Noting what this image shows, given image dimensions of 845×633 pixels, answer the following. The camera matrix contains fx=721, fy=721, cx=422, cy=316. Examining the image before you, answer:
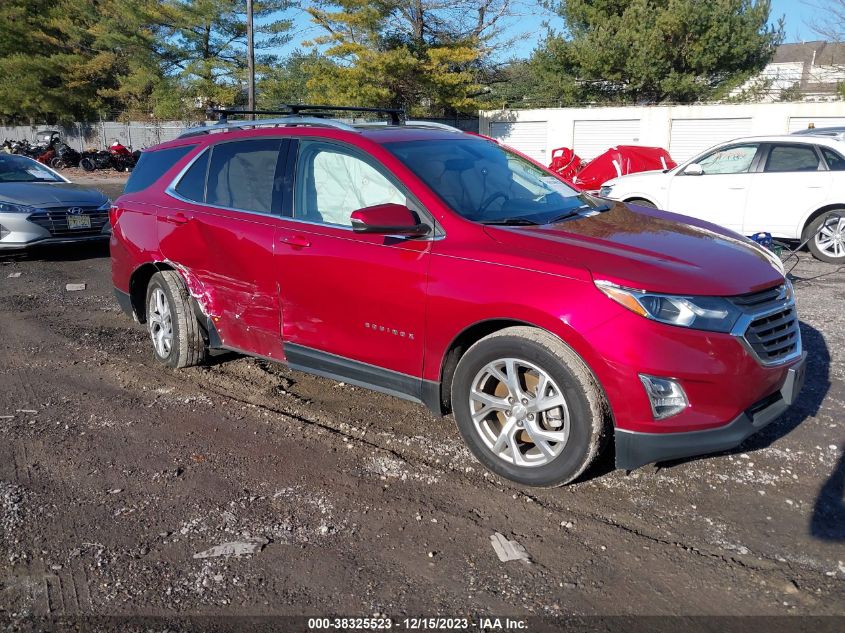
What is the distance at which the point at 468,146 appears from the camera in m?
4.57

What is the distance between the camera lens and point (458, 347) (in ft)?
12.3

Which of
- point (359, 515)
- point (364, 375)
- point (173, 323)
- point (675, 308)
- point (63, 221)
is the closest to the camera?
point (675, 308)

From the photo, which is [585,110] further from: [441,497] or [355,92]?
[441,497]

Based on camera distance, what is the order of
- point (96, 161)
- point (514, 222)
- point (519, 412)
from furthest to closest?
point (96, 161)
point (514, 222)
point (519, 412)

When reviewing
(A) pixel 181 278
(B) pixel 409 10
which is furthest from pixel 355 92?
(A) pixel 181 278

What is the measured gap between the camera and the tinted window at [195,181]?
5027 mm

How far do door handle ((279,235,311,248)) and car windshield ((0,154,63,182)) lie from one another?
8.06m

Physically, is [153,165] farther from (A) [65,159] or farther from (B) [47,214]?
(A) [65,159]

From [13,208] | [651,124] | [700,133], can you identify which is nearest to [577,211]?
[13,208]

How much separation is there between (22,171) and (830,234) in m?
11.4

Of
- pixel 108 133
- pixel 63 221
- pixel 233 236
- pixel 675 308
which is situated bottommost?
pixel 63 221

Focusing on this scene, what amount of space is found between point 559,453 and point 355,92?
27432mm

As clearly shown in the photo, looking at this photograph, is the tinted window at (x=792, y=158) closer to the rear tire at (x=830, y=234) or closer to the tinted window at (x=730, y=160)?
the tinted window at (x=730, y=160)

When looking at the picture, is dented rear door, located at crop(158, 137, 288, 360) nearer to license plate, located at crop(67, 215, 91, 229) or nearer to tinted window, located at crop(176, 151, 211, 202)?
tinted window, located at crop(176, 151, 211, 202)
